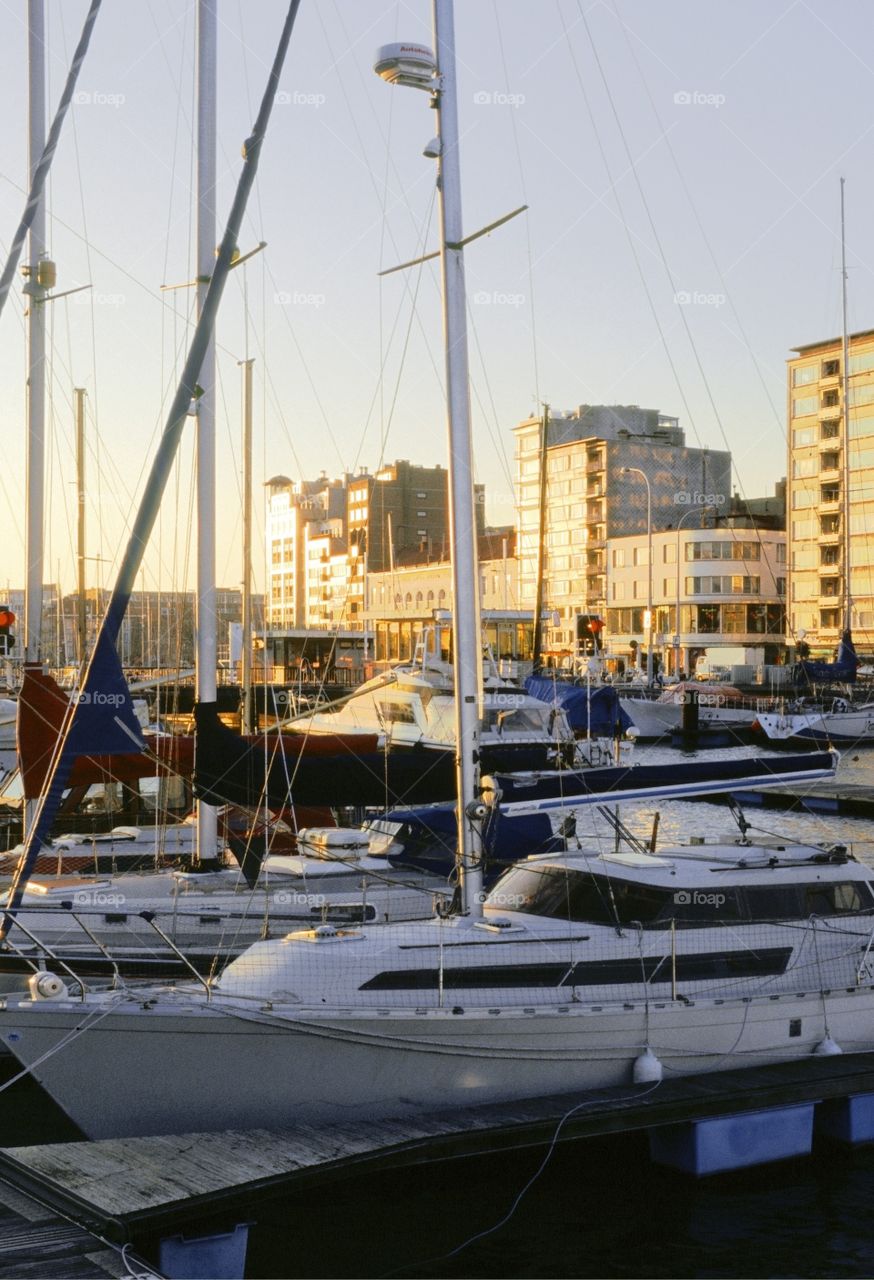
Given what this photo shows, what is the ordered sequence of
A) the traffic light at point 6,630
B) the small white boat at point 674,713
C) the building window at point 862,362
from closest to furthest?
the traffic light at point 6,630
the small white boat at point 674,713
the building window at point 862,362

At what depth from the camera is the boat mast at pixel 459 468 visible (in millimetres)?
13172

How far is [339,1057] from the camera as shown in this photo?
11508 millimetres

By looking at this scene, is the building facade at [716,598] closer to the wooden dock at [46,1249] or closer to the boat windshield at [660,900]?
the boat windshield at [660,900]

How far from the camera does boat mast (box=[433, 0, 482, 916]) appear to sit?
13172 millimetres

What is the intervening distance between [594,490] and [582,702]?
252 ft

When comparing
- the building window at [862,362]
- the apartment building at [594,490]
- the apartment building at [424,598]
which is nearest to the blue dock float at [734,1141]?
the apartment building at [424,598]

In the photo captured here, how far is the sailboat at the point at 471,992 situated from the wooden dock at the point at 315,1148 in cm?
31

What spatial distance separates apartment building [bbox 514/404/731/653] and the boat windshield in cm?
9338

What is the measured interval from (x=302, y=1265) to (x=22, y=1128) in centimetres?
431

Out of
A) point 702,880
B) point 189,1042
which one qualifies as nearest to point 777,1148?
point 702,880

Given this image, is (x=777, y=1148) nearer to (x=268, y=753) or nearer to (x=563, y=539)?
(x=268, y=753)

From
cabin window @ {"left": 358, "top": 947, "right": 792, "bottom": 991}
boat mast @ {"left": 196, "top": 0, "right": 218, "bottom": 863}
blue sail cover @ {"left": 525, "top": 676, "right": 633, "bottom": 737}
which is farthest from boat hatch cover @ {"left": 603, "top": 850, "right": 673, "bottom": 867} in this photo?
blue sail cover @ {"left": 525, "top": 676, "right": 633, "bottom": 737}

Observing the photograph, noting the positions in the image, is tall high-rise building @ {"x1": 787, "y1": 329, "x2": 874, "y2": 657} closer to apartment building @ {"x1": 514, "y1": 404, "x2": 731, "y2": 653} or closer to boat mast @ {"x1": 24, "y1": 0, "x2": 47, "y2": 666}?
apartment building @ {"x1": 514, "y1": 404, "x2": 731, "y2": 653}

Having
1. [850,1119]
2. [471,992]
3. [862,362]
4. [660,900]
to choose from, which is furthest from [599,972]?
[862,362]
